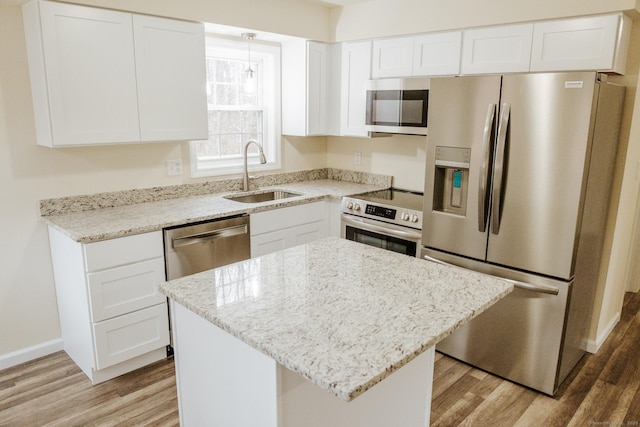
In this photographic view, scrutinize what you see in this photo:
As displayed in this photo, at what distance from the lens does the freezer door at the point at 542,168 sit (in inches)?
90.8

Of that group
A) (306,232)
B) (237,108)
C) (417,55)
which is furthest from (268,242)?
(417,55)

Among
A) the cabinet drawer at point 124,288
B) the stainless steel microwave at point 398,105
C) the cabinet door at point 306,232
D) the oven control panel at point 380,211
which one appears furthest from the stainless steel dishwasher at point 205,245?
the stainless steel microwave at point 398,105

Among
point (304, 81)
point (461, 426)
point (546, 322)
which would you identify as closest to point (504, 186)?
point (546, 322)

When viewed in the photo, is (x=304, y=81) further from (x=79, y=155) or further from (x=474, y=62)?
(x=79, y=155)

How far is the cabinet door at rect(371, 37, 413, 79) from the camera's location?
3.35 m

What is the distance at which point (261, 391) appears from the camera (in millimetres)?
1438

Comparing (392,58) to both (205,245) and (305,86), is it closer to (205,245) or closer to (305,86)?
(305,86)

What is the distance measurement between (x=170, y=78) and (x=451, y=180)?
188 centimetres

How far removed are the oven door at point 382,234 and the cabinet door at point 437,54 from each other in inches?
43.4

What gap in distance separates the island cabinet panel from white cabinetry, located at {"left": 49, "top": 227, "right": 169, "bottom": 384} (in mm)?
936

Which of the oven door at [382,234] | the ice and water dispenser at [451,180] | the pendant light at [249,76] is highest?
the pendant light at [249,76]

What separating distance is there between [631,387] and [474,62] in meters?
2.17

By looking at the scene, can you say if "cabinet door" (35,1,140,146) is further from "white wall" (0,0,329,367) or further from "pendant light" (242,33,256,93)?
"pendant light" (242,33,256,93)

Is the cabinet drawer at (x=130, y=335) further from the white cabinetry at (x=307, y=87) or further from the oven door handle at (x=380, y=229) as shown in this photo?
the white cabinetry at (x=307, y=87)
